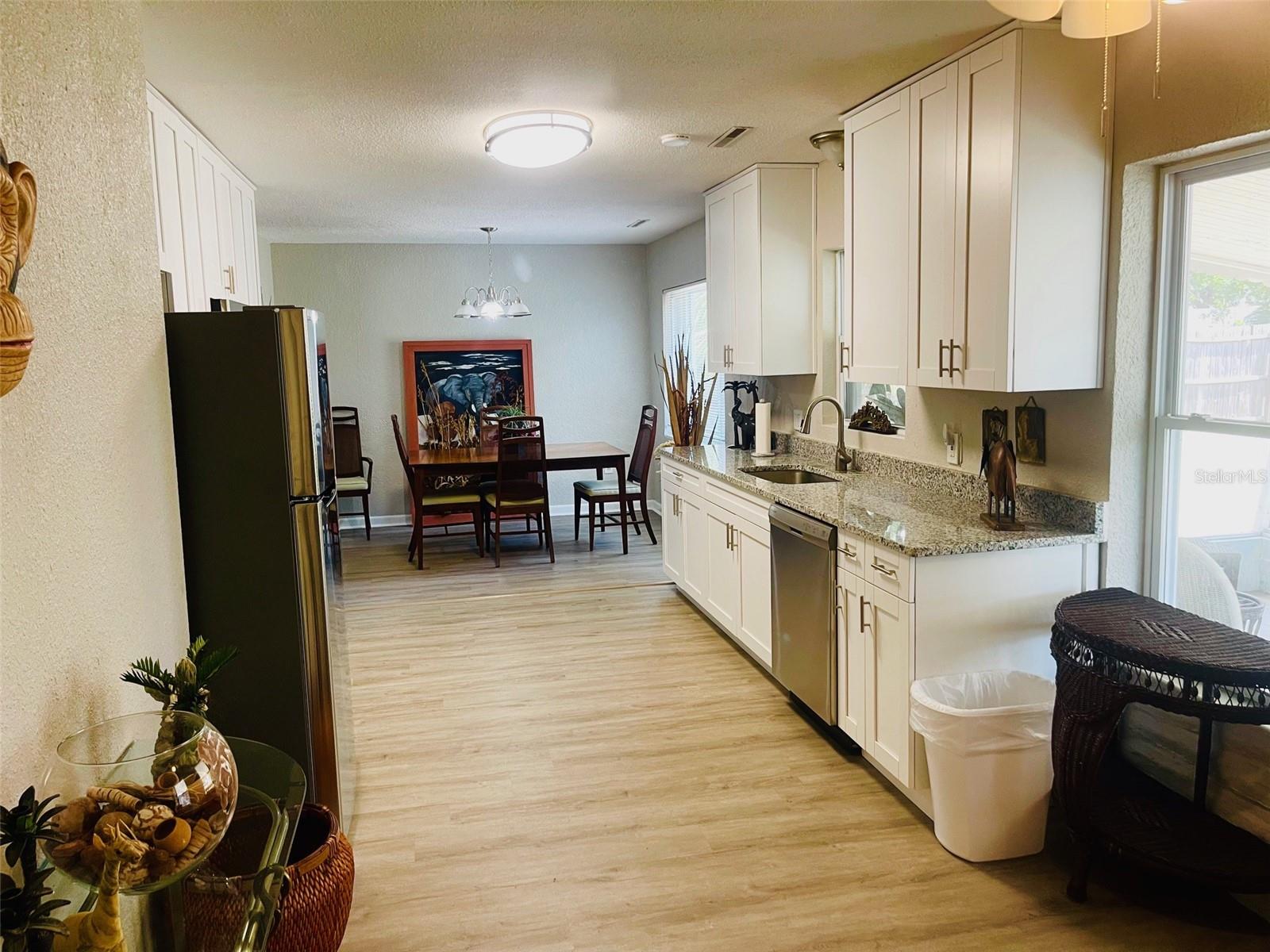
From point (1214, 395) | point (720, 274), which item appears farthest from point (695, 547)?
point (1214, 395)

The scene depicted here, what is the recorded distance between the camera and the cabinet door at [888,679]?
2922 millimetres

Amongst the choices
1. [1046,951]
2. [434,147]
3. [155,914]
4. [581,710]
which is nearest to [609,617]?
[581,710]

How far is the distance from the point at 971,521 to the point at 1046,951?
4.60 ft

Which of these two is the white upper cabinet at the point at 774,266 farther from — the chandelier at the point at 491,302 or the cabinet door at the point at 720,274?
the chandelier at the point at 491,302

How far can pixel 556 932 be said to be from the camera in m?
2.44

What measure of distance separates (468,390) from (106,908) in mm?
7283

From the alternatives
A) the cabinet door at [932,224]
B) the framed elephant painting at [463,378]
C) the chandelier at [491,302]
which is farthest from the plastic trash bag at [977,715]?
the framed elephant painting at [463,378]

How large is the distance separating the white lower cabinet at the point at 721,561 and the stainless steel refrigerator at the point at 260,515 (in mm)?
2004

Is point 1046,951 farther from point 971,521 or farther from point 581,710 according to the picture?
point 581,710

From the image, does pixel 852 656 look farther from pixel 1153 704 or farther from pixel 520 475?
pixel 520 475

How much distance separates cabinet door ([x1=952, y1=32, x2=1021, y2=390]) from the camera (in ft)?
9.30

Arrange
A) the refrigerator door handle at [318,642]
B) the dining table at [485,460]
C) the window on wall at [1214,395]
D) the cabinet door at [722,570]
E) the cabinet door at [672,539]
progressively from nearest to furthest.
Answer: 1. the window on wall at [1214,395]
2. the refrigerator door handle at [318,642]
3. the cabinet door at [722,570]
4. the cabinet door at [672,539]
5. the dining table at [485,460]

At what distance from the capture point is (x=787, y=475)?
4.70 meters

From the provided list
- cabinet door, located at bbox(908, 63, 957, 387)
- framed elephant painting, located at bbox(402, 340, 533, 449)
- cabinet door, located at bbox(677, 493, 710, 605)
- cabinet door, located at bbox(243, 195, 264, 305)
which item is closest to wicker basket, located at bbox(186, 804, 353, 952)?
cabinet door, located at bbox(908, 63, 957, 387)
